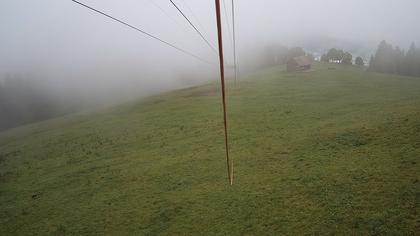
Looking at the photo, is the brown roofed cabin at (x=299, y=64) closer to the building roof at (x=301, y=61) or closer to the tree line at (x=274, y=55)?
the building roof at (x=301, y=61)

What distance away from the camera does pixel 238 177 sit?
87.4ft

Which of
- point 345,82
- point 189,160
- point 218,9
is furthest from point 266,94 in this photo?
point 218,9

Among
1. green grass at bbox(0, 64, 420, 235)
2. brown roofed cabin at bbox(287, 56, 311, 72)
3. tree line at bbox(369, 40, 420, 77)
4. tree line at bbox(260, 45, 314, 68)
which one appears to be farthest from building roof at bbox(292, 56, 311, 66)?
green grass at bbox(0, 64, 420, 235)

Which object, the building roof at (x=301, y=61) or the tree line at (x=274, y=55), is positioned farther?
the tree line at (x=274, y=55)

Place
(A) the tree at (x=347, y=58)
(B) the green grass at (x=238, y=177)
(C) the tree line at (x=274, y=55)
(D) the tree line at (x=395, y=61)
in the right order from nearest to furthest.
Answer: (B) the green grass at (x=238, y=177), (D) the tree line at (x=395, y=61), (A) the tree at (x=347, y=58), (C) the tree line at (x=274, y=55)

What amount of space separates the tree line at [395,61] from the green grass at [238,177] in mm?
54595

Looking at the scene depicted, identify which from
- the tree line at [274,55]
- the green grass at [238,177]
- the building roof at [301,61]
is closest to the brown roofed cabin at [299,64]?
the building roof at [301,61]

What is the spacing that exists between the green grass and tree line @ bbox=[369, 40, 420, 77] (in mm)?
54595

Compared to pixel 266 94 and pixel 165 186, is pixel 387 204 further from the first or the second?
pixel 266 94

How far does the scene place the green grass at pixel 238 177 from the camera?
19.3 meters

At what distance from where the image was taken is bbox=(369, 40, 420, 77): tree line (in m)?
97.5

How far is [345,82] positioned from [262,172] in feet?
189

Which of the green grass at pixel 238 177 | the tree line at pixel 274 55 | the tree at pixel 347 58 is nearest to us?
the green grass at pixel 238 177

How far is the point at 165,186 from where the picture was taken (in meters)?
27.5
